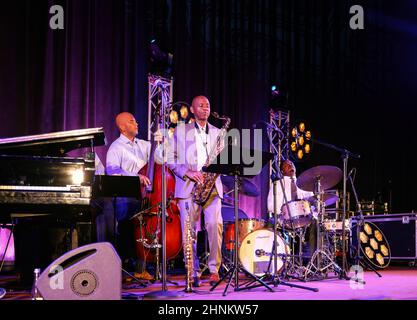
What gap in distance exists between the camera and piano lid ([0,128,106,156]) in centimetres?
479

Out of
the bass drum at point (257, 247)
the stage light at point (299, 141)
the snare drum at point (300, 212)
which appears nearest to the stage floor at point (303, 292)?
the bass drum at point (257, 247)

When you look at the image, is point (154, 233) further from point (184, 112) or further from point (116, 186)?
point (184, 112)

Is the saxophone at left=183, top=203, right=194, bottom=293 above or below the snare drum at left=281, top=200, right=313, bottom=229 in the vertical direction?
below

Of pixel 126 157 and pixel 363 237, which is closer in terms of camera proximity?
pixel 126 157

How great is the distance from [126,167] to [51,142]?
1734mm

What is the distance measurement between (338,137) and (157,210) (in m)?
Answer: 6.59

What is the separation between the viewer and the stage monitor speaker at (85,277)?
135 inches

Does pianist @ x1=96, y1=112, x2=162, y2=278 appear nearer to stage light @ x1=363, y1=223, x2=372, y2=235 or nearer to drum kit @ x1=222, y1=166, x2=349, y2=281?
drum kit @ x1=222, y1=166, x2=349, y2=281

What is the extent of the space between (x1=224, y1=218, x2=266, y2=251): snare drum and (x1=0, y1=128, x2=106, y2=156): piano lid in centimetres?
252

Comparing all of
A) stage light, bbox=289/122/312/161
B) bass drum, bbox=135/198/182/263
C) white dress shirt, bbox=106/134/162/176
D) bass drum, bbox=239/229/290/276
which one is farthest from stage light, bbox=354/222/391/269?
white dress shirt, bbox=106/134/162/176


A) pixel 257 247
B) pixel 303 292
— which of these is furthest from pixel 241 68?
pixel 303 292

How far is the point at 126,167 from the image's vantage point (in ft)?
21.6

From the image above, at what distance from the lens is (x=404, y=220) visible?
9.59 metres

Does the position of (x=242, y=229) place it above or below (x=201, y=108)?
below
